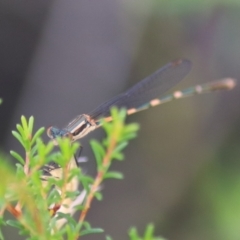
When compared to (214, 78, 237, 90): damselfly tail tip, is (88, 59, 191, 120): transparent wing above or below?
below

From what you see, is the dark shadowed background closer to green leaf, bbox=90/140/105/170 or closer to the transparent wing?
the transparent wing

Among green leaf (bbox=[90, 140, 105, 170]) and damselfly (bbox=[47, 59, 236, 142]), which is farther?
damselfly (bbox=[47, 59, 236, 142])

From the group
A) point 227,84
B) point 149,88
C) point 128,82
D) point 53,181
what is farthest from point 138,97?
point 128,82

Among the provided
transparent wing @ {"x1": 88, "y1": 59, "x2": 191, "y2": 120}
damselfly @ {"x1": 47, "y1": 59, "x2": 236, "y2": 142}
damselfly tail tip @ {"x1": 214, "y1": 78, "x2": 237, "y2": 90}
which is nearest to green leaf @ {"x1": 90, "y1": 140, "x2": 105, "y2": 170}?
damselfly tail tip @ {"x1": 214, "y1": 78, "x2": 237, "y2": 90}

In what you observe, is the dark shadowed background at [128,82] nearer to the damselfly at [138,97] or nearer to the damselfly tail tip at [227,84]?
the damselfly at [138,97]

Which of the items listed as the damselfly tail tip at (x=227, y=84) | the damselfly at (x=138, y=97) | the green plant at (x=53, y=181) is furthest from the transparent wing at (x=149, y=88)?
the green plant at (x=53, y=181)

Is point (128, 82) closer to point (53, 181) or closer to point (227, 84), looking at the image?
point (227, 84)

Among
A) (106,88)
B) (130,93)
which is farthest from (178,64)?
(106,88)
